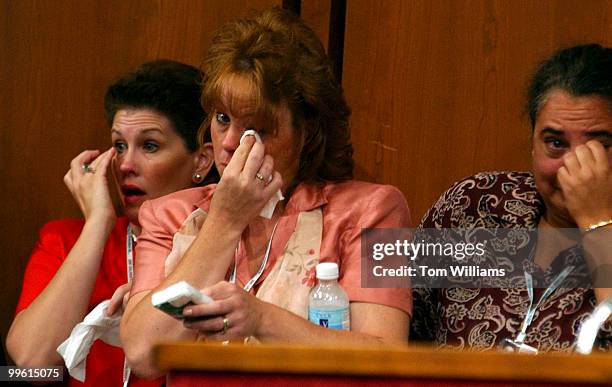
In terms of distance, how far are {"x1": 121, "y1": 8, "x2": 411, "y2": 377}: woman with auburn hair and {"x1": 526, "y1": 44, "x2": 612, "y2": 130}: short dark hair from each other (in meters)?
0.35

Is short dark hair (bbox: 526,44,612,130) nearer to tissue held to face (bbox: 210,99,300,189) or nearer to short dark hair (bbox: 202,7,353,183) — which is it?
short dark hair (bbox: 202,7,353,183)

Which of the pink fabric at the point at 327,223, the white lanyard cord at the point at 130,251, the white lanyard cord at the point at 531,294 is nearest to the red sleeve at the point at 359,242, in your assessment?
the pink fabric at the point at 327,223

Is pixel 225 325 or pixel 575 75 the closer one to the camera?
pixel 225 325

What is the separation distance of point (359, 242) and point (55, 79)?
3.71 ft

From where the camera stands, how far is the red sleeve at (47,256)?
235cm

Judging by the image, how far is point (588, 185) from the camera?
1.88m

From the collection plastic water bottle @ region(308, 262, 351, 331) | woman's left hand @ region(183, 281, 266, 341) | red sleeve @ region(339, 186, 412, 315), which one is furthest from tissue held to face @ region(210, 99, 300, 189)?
woman's left hand @ region(183, 281, 266, 341)

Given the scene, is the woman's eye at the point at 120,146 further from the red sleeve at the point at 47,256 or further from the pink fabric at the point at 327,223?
the pink fabric at the point at 327,223

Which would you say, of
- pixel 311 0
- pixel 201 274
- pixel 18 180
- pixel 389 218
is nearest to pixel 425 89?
pixel 311 0

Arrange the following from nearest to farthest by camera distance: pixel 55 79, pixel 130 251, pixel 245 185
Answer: pixel 245 185 → pixel 130 251 → pixel 55 79

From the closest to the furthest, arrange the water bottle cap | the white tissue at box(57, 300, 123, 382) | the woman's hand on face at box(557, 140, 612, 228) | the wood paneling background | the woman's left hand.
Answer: the woman's left hand → the water bottle cap → the woman's hand on face at box(557, 140, 612, 228) → the white tissue at box(57, 300, 123, 382) → the wood paneling background

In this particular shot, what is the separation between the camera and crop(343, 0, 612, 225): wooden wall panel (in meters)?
2.44

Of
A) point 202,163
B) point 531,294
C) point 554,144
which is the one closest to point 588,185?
point 554,144

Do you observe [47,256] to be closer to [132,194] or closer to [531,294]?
[132,194]
